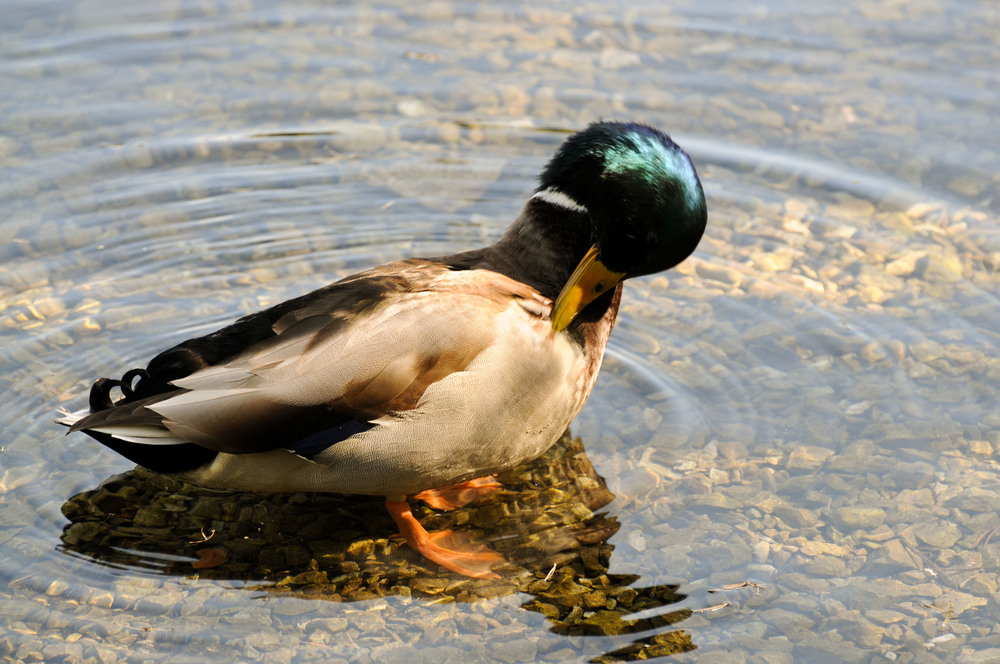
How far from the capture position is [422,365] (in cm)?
410

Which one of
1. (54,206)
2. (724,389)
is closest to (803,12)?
(724,389)

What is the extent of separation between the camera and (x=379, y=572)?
446cm

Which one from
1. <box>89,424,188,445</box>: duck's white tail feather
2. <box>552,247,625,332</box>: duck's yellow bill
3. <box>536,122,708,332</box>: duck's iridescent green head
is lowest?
<box>89,424,188,445</box>: duck's white tail feather

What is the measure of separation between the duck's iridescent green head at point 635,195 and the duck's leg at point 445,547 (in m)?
1.21

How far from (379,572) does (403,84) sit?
398 centimetres

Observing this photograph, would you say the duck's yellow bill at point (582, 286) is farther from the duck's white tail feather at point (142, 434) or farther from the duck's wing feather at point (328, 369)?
the duck's white tail feather at point (142, 434)

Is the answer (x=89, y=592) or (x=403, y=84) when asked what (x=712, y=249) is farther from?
(x=89, y=592)

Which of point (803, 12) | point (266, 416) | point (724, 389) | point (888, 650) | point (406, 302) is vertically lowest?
point (888, 650)

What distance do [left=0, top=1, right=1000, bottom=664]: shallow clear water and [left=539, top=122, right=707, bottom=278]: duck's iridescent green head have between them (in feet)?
3.59

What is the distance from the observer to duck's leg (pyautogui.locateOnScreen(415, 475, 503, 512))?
4848 mm

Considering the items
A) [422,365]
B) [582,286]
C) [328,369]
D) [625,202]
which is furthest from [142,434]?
[625,202]

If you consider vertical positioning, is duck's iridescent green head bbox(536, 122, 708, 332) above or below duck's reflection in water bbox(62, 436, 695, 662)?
above

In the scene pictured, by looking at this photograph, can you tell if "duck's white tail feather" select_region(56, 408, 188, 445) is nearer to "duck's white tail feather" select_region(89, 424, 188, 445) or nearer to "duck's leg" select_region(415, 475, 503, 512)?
"duck's white tail feather" select_region(89, 424, 188, 445)

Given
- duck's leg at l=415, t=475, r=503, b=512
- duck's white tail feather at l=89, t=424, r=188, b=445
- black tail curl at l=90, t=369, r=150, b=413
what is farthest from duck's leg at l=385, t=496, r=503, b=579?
black tail curl at l=90, t=369, r=150, b=413
